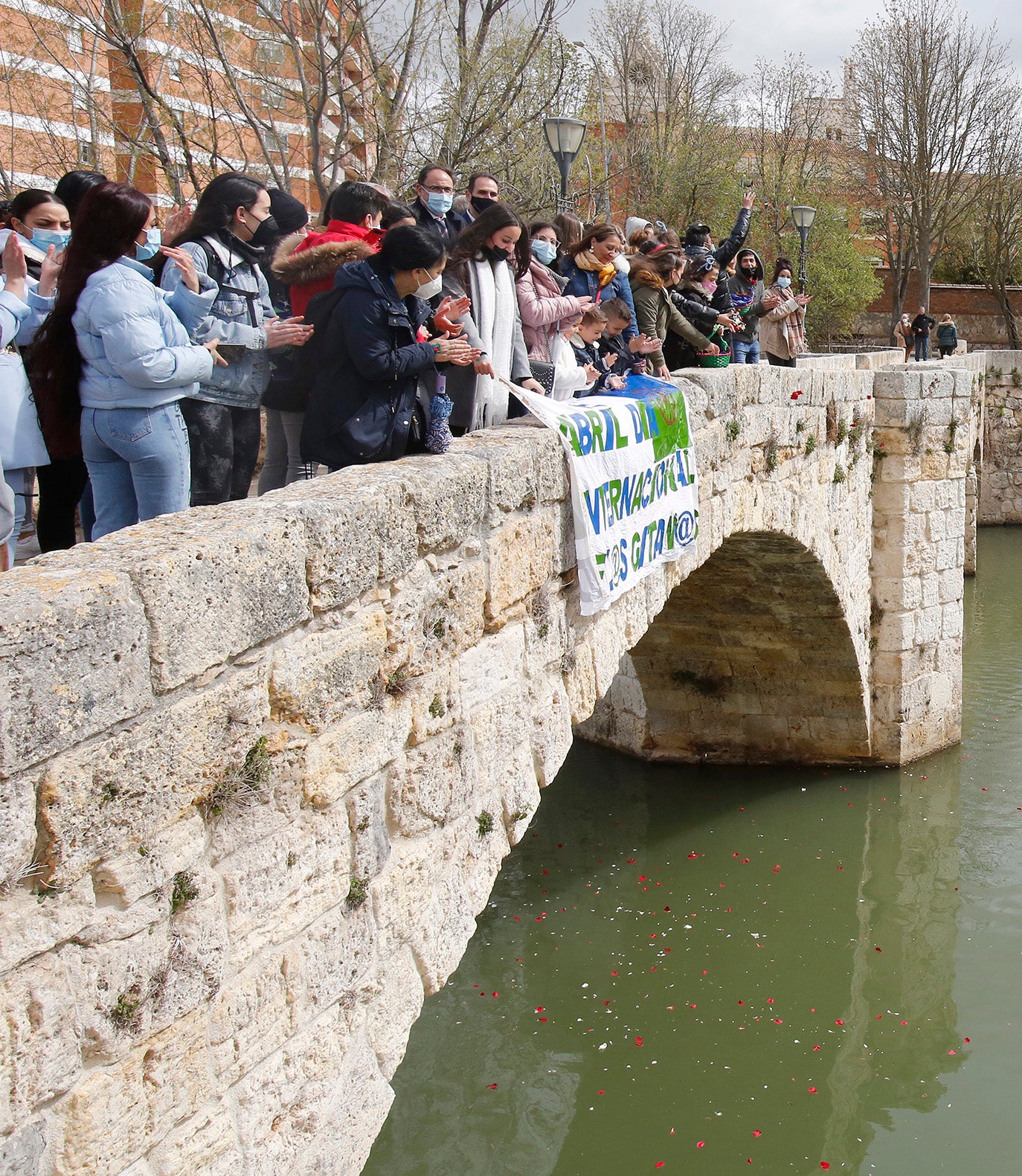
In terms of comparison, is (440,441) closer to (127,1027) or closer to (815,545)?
(127,1027)

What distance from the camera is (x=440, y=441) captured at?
3807 millimetres

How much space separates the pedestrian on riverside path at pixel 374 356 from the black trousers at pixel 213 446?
1.06ft

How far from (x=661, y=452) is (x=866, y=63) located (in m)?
30.7

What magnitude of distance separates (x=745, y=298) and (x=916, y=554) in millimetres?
3043

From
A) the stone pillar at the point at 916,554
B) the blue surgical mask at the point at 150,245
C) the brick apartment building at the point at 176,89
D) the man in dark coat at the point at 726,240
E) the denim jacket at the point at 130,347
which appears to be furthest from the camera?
the stone pillar at the point at 916,554

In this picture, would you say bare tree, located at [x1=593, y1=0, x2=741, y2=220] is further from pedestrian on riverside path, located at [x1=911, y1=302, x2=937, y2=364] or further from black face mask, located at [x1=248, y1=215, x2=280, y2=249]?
black face mask, located at [x1=248, y1=215, x2=280, y2=249]

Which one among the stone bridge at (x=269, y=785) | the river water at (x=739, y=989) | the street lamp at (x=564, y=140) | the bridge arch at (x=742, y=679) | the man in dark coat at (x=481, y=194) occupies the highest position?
the street lamp at (x=564, y=140)

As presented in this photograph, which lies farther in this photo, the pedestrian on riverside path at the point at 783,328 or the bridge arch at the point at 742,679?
the pedestrian on riverside path at the point at 783,328

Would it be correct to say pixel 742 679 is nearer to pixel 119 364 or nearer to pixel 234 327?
pixel 234 327

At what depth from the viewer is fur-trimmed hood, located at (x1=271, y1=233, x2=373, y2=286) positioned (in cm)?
420

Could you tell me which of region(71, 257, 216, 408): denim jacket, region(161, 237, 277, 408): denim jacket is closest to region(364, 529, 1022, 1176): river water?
region(161, 237, 277, 408): denim jacket

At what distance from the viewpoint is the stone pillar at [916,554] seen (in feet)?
34.6

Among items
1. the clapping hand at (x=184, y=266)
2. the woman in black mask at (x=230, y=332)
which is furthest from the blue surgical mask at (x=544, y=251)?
the clapping hand at (x=184, y=266)

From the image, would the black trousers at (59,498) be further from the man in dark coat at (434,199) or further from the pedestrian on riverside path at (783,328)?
the pedestrian on riverside path at (783,328)
